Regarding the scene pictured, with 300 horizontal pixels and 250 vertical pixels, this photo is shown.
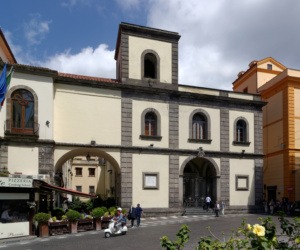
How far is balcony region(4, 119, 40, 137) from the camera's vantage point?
76.8ft

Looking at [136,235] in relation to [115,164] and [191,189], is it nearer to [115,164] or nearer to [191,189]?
[115,164]

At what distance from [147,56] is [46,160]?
1024 cm

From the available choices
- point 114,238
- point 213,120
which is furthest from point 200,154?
point 114,238

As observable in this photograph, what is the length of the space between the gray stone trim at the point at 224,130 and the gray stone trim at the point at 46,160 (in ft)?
40.6

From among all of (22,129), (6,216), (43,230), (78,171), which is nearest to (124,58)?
(22,129)

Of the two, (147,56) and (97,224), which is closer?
(97,224)

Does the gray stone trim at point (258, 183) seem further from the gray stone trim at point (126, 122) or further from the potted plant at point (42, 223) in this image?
the potted plant at point (42, 223)

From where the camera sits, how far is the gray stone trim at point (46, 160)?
2394 centimetres

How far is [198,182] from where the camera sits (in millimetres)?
31172

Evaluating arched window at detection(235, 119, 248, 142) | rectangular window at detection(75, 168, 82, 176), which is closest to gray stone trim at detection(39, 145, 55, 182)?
arched window at detection(235, 119, 248, 142)

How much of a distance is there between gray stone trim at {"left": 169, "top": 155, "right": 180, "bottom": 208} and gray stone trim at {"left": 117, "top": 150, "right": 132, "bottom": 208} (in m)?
2.93

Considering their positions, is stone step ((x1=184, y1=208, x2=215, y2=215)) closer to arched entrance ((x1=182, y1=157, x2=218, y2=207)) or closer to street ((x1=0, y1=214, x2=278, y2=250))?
arched entrance ((x1=182, y1=157, x2=218, y2=207))

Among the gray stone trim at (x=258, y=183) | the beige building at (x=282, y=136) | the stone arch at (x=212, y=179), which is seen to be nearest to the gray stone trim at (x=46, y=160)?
the stone arch at (x=212, y=179)

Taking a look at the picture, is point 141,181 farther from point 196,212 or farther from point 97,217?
point 97,217
